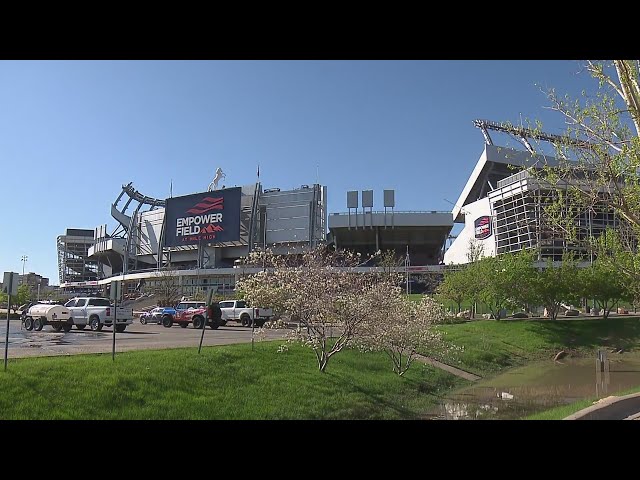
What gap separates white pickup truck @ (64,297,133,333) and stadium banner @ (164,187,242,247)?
2177 inches

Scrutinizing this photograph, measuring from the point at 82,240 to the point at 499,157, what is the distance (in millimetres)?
84638

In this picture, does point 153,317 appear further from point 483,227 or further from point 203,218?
point 483,227

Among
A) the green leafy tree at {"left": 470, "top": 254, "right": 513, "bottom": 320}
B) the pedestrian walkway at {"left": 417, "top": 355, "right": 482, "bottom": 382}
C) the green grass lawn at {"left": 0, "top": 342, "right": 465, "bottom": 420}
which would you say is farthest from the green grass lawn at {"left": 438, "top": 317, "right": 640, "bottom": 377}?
the green grass lawn at {"left": 0, "top": 342, "right": 465, "bottom": 420}

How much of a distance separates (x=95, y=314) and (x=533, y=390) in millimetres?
20626

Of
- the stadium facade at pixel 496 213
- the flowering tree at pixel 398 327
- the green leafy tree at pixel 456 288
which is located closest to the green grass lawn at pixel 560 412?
the flowering tree at pixel 398 327

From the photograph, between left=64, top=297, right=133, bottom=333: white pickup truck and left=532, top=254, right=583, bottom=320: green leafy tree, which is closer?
left=64, top=297, right=133, bottom=333: white pickup truck

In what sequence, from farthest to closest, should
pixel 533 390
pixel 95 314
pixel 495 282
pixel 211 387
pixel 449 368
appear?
pixel 495 282, pixel 95 314, pixel 449 368, pixel 533 390, pixel 211 387

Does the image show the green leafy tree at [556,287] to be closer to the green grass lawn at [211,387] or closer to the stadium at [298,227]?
the green grass lawn at [211,387]

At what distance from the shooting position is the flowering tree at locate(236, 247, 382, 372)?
1623 cm

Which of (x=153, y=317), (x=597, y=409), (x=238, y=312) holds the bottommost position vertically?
(x=597, y=409)

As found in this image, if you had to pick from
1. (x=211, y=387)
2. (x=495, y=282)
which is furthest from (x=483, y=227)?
(x=211, y=387)

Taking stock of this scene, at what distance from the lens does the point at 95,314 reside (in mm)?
27547

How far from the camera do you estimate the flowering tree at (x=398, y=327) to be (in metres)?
16.9

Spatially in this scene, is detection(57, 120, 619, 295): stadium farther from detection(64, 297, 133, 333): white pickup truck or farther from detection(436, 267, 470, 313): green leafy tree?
detection(64, 297, 133, 333): white pickup truck
